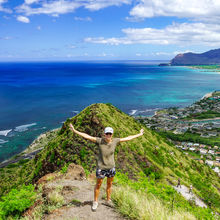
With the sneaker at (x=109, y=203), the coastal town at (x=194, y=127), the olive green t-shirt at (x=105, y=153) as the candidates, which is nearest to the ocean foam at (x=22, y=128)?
the coastal town at (x=194, y=127)

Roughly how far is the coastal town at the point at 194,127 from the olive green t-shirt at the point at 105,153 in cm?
6144

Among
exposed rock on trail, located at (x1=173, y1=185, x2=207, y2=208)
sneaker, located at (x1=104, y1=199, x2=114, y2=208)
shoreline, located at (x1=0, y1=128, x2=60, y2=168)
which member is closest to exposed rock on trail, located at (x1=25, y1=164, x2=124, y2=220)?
sneaker, located at (x1=104, y1=199, x2=114, y2=208)

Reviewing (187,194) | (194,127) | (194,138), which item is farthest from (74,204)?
(194,127)

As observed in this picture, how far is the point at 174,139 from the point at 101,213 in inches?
3401

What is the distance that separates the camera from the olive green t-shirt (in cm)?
697

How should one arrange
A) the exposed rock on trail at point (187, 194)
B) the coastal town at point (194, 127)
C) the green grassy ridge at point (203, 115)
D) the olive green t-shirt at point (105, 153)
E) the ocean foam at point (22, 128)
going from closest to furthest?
the olive green t-shirt at point (105, 153) < the exposed rock on trail at point (187, 194) < the coastal town at point (194, 127) < the ocean foam at point (22, 128) < the green grassy ridge at point (203, 115)

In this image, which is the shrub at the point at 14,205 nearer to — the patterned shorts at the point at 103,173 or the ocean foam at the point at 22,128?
the patterned shorts at the point at 103,173

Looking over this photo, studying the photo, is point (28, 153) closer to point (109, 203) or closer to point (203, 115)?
point (109, 203)

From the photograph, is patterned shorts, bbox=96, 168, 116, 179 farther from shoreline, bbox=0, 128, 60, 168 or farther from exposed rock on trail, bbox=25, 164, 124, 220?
shoreline, bbox=0, 128, 60, 168

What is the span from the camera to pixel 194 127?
343 feet

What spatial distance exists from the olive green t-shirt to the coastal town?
202 ft

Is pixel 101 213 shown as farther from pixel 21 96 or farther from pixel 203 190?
pixel 21 96

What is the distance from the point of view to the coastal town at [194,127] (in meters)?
75.2

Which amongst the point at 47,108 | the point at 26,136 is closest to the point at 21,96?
the point at 47,108
